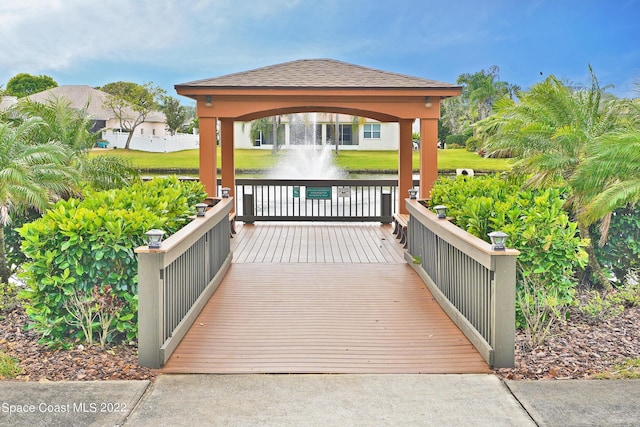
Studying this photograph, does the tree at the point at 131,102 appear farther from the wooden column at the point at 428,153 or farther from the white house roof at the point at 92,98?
the wooden column at the point at 428,153

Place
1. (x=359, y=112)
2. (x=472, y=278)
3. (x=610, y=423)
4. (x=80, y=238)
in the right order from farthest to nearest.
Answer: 1. (x=359, y=112)
2. (x=472, y=278)
3. (x=80, y=238)
4. (x=610, y=423)

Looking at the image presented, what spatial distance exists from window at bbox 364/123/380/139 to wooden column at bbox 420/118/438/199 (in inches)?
1152

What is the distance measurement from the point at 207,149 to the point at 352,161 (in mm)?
31274

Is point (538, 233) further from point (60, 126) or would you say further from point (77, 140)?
point (60, 126)

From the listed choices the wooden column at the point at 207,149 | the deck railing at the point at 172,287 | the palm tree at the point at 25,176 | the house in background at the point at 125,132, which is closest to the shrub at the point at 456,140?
the house in background at the point at 125,132

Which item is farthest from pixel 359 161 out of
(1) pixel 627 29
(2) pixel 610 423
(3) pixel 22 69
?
(1) pixel 627 29

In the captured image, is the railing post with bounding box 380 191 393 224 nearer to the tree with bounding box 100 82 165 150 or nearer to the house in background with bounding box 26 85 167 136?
the tree with bounding box 100 82 165 150

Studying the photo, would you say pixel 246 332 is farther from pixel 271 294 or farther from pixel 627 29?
pixel 627 29

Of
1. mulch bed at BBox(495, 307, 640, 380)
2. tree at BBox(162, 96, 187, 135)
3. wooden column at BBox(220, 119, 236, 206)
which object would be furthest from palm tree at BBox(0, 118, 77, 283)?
tree at BBox(162, 96, 187, 135)

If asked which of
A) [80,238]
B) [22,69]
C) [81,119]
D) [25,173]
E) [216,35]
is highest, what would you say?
[216,35]

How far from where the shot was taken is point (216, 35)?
6888 cm

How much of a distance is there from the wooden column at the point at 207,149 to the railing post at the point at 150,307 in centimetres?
646

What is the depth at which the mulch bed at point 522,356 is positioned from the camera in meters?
4.70

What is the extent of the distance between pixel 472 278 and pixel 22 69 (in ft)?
199
